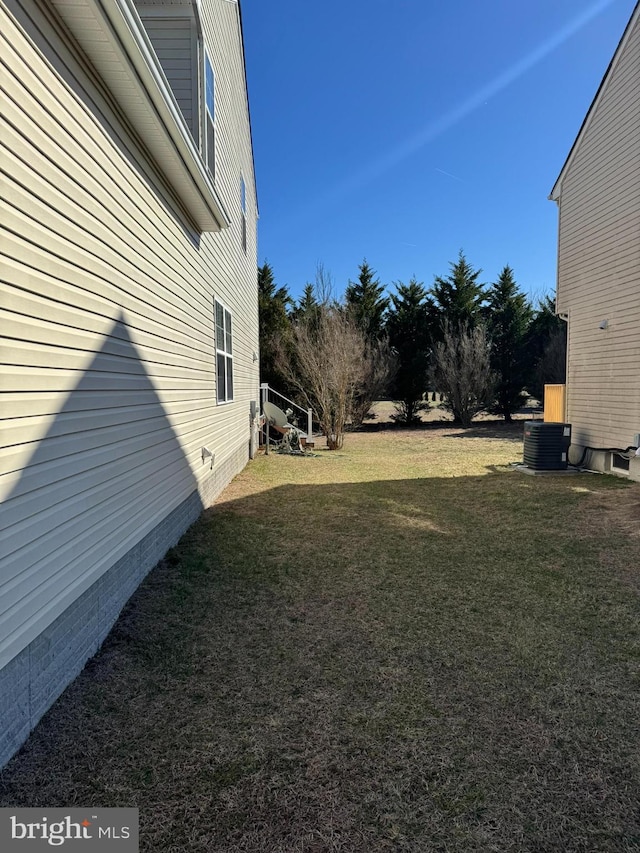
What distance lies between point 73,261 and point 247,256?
8.71m

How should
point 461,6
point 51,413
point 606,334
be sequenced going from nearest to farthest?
point 51,413
point 461,6
point 606,334

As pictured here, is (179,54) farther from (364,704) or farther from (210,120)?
(364,704)

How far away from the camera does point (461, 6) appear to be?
27.2 feet

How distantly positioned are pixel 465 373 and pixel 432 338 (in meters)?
2.80

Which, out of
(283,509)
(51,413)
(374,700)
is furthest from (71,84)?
(283,509)

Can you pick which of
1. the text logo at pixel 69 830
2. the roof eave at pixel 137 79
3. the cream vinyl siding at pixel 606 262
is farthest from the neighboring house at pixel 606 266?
the text logo at pixel 69 830

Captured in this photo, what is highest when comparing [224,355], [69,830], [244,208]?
[244,208]

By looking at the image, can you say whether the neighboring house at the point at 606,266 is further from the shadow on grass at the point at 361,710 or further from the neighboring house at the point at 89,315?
the neighboring house at the point at 89,315

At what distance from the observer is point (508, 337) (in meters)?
22.5

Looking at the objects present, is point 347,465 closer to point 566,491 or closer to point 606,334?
point 566,491

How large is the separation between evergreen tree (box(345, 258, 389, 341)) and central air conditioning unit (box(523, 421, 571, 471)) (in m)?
13.0

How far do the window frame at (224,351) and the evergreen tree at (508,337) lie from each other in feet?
55.3

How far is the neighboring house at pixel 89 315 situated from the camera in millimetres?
1901

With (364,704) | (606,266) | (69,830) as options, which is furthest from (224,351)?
(606,266)
